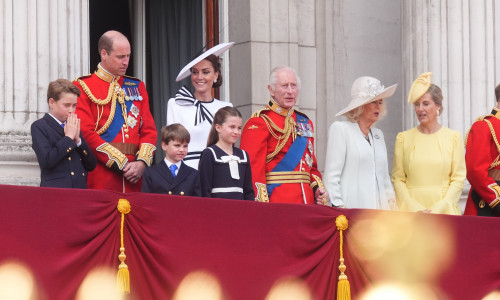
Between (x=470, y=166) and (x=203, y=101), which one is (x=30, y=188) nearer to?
(x=203, y=101)

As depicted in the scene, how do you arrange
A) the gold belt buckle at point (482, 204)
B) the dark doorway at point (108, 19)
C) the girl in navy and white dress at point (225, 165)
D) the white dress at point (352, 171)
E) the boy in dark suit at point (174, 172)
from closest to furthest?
the boy in dark suit at point (174, 172) < the girl in navy and white dress at point (225, 165) < the white dress at point (352, 171) < the gold belt buckle at point (482, 204) < the dark doorway at point (108, 19)

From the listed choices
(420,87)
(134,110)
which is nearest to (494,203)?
(420,87)

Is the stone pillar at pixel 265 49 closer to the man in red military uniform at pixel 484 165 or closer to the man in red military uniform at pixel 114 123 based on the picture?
the man in red military uniform at pixel 484 165

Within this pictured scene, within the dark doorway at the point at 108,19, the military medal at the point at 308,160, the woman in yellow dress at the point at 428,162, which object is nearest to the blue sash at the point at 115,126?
the military medal at the point at 308,160

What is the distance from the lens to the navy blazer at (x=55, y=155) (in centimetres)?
953

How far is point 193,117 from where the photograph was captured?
10.8m

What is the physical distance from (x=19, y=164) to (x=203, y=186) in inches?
57.8

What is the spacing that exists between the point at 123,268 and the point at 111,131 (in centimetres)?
189

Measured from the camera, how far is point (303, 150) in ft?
35.9

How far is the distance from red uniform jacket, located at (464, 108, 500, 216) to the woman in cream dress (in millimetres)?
787

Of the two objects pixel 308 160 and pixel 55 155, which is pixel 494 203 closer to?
pixel 308 160

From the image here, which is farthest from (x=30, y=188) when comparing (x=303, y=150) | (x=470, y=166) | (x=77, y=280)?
(x=470, y=166)

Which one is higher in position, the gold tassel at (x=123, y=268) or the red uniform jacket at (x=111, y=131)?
the red uniform jacket at (x=111, y=131)

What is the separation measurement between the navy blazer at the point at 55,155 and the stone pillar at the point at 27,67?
0.69 m
